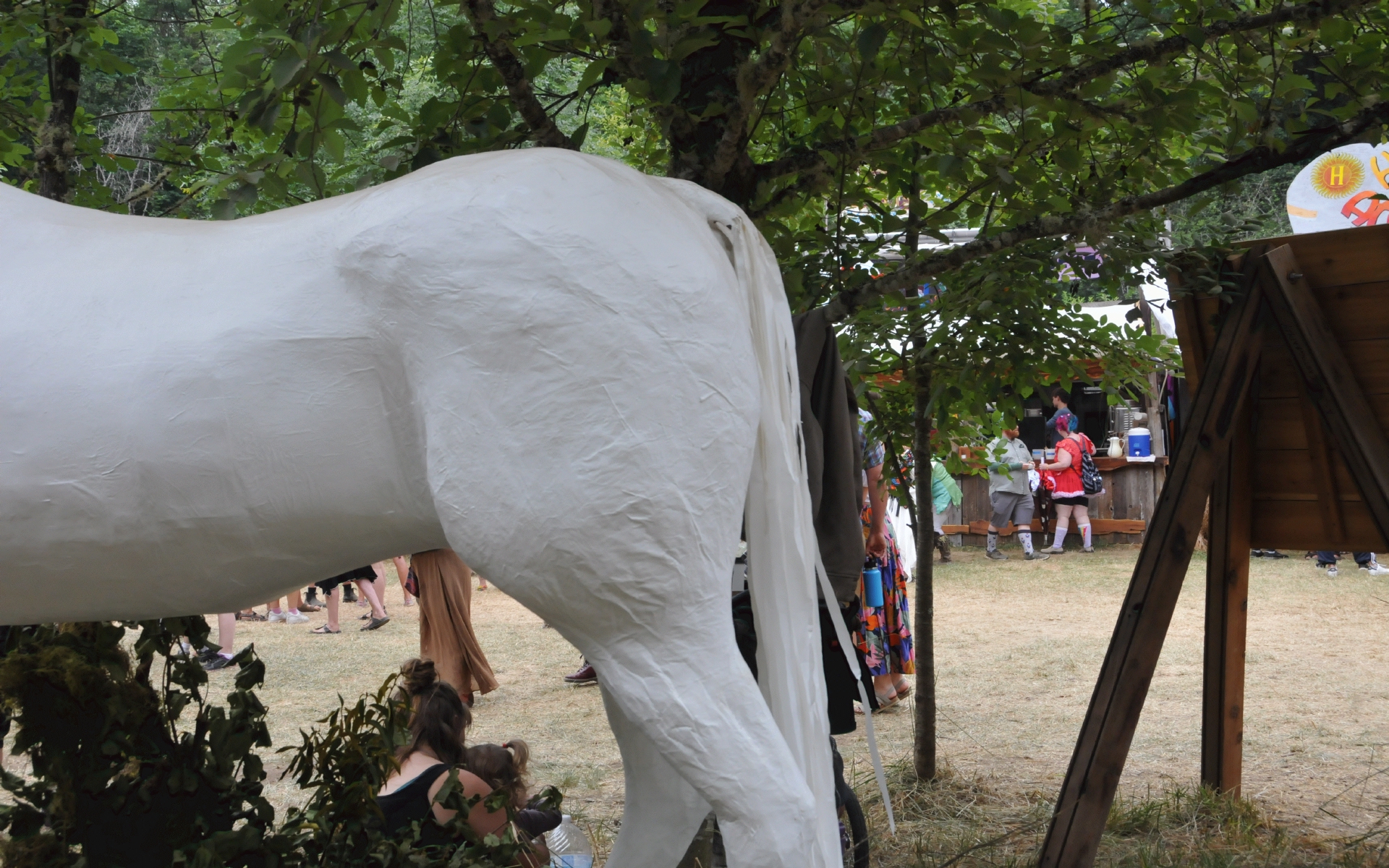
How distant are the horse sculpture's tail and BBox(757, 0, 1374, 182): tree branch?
2.51 feet

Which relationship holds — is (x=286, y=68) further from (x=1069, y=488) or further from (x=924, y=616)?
(x=1069, y=488)

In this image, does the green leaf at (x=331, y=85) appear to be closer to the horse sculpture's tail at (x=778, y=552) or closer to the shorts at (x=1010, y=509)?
the horse sculpture's tail at (x=778, y=552)

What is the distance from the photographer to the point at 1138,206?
275 centimetres

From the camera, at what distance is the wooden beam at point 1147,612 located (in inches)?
115

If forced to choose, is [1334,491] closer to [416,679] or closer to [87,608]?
[416,679]

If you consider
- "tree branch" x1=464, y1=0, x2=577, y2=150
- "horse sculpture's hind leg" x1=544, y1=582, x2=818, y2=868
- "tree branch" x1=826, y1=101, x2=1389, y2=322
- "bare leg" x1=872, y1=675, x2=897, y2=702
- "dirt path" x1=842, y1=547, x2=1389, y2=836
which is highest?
"tree branch" x1=464, y1=0, x2=577, y2=150

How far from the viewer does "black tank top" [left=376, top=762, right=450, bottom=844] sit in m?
2.77

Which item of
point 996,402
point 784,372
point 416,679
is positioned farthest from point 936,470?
point 784,372

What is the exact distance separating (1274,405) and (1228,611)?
0.84m

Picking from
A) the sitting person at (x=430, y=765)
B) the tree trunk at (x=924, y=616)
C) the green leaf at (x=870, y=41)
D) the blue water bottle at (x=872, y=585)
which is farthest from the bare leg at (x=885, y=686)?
the green leaf at (x=870, y=41)

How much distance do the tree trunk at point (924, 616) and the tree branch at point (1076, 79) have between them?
1967mm

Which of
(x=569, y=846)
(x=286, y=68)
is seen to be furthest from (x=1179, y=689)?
(x=286, y=68)

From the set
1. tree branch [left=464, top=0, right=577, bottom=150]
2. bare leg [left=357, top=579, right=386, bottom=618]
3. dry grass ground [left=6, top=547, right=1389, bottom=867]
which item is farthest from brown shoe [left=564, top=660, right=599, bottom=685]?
tree branch [left=464, top=0, right=577, bottom=150]

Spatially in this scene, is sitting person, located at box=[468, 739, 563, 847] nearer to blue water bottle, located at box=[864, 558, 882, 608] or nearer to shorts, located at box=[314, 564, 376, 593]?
shorts, located at box=[314, 564, 376, 593]
